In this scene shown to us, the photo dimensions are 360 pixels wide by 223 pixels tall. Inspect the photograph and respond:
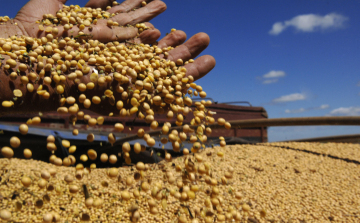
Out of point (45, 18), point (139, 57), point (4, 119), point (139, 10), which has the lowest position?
point (4, 119)

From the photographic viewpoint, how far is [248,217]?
7.53ft

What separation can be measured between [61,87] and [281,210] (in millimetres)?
2337

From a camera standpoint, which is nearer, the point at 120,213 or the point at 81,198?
the point at 120,213

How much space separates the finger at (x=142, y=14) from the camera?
2.28m

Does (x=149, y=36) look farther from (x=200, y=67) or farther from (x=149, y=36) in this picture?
(x=200, y=67)

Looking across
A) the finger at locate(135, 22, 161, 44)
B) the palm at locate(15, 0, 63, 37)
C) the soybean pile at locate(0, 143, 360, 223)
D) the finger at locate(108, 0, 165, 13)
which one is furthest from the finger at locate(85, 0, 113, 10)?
the soybean pile at locate(0, 143, 360, 223)

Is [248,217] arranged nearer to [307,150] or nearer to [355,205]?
[355,205]

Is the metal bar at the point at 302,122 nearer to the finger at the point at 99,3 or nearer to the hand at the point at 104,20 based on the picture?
the hand at the point at 104,20

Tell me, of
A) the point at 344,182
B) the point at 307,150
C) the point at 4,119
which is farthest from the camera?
the point at 4,119

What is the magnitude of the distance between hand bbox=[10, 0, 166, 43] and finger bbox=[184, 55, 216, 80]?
1.45 feet

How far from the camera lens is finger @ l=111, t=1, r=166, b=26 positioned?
2284mm

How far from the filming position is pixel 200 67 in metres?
2.00

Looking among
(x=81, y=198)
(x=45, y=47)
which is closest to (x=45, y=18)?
(x=45, y=47)

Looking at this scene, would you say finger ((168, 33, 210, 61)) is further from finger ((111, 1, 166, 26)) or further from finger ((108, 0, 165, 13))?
finger ((108, 0, 165, 13))
